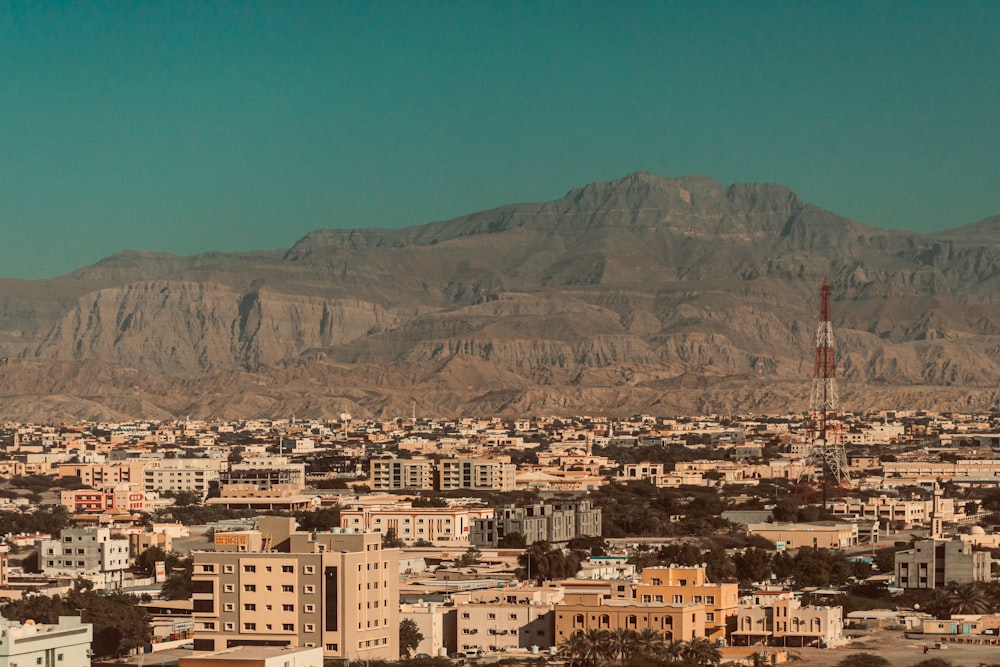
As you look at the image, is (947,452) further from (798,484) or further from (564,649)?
(564,649)

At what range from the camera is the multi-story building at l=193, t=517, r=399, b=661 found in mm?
50969

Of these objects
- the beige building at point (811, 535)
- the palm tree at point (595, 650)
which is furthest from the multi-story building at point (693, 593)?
the beige building at point (811, 535)

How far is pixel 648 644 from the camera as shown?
55.4 m

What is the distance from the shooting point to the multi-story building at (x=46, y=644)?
1655 inches

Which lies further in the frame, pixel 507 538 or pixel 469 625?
pixel 507 538

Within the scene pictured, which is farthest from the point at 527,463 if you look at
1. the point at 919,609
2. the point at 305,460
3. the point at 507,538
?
the point at 919,609

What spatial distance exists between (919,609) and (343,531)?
24.4m

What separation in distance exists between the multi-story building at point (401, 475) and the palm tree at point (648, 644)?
83694mm

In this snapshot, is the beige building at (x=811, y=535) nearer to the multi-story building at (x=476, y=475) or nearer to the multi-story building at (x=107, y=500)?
the multi-story building at (x=107, y=500)

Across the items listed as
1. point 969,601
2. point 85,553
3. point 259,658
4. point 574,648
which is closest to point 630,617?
point 574,648

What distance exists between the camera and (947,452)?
594 ft

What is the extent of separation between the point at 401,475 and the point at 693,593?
8194cm

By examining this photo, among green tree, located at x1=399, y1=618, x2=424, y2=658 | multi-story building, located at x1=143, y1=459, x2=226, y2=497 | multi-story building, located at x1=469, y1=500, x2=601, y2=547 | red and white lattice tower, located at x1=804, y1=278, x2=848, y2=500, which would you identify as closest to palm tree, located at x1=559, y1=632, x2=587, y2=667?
green tree, located at x1=399, y1=618, x2=424, y2=658

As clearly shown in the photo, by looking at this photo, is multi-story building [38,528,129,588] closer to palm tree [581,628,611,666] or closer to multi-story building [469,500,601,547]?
multi-story building [469,500,601,547]
